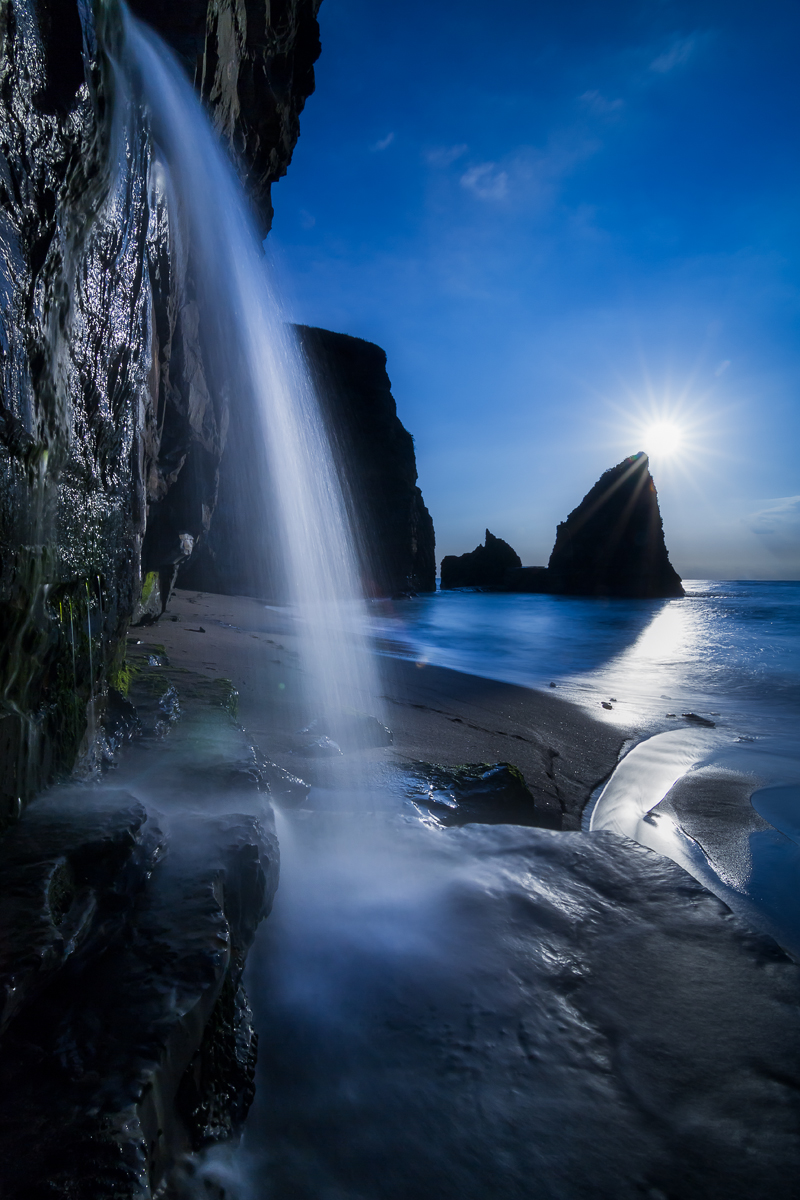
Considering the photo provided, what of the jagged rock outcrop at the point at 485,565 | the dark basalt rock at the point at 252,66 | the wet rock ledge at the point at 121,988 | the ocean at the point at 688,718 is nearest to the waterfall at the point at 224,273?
the dark basalt rock at the point at 252,66

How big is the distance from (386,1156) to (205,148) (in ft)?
24.8

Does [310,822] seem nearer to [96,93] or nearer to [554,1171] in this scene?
[554,1171]

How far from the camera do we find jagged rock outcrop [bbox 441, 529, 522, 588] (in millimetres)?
69312

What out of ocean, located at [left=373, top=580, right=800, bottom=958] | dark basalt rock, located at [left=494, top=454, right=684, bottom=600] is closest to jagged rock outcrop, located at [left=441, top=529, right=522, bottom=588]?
dark basalt rock, located at [left=494, top=454, right=684, bottom=600]

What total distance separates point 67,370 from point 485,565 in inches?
2744

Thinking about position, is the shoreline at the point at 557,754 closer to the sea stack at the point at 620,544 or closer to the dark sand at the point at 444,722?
the dark sand at the point at 444,722

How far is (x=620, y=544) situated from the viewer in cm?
5291

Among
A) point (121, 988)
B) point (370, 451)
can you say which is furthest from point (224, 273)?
point (370, 451)

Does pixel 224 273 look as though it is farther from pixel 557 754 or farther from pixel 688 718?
pixel 688 718

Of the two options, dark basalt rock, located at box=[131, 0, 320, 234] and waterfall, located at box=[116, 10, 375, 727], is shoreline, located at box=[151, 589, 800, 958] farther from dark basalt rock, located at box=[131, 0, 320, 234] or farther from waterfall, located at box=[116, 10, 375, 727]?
dark basalt rock, located at box=[131, 0, 320, 234]

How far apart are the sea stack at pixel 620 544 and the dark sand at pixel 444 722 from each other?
48986mm

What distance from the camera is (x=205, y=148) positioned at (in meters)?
5.39

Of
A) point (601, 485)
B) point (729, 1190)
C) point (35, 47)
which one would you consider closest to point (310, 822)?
point (729, 1190)

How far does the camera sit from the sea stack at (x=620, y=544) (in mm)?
51906
